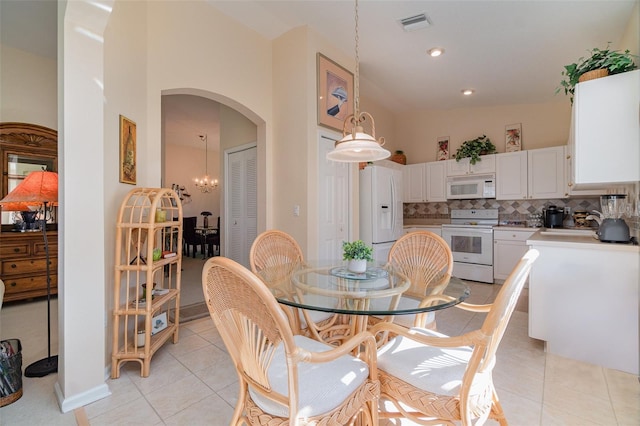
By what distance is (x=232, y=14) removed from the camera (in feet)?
9.98

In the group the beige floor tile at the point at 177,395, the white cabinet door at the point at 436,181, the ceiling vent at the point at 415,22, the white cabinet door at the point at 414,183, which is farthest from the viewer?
the white cabinet door at the point at 414,183

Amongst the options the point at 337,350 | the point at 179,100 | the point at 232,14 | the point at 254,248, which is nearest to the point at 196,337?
the point at 254,248

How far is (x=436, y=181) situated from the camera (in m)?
5.29

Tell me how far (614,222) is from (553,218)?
2375mm

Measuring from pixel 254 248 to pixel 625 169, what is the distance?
2702 mm

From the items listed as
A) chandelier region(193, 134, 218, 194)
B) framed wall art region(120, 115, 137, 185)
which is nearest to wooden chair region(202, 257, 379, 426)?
framed wall art region(120, 115, 137, 185)

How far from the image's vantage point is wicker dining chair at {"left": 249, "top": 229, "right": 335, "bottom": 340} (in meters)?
1.80

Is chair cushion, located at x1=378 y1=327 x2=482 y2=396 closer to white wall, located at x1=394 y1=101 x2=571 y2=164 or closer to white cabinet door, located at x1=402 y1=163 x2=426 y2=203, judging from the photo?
white cabinet door, located at x1=402 y1=163 x2=426 y2=203

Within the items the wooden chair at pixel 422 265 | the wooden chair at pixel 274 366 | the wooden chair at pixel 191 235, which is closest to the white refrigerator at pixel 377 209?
the wooden chair at pixel 422 265

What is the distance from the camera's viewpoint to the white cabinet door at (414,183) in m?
5.45

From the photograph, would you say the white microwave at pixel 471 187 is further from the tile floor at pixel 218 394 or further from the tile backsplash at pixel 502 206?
the tile floor at pixel 218 394

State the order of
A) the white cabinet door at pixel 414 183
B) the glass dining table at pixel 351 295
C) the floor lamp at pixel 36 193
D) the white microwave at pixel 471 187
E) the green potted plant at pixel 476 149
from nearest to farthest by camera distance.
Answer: the glass dining table at pixel 351 295
the floor lamp at pixel 36 193
the white microwave at pixel 471 187
the green potted plant at pixel 476 149
the white cabinet door at pixel 414 183

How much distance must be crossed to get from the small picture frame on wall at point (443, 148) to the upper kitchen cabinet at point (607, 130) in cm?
334

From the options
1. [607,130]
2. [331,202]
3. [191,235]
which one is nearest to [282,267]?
[331,202]
